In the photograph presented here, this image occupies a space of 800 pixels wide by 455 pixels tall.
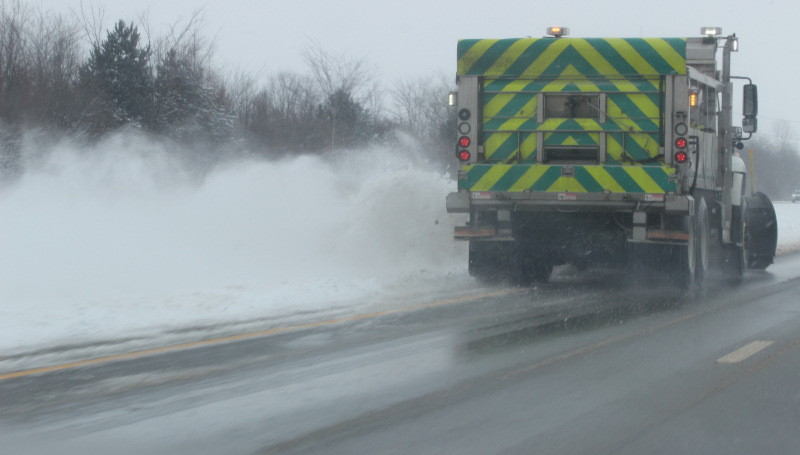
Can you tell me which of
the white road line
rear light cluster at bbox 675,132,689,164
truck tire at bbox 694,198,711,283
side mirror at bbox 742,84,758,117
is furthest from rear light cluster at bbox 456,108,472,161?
side mirror at bbox 742,84,758,117

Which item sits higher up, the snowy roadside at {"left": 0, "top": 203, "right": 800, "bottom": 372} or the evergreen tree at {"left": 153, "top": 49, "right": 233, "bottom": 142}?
the evergreen tree at {"left": 153, "top": 49, "right": 233, "bottom": 142}

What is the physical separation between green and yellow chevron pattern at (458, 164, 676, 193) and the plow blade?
206 inches

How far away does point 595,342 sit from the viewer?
23.5 feet

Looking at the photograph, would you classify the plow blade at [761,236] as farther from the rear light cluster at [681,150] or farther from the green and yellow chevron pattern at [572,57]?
the green and yellow chevron pattern at [572,57]

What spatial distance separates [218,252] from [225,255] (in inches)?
13.6

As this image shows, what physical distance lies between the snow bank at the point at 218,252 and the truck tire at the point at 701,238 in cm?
354

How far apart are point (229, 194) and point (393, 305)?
1166cm

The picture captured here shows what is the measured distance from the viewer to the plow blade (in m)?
14.5

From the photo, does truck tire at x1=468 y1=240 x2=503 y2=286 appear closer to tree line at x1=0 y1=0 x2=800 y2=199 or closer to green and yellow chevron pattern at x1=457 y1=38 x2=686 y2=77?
green and yellow chevron pattern at x1=457 y1=38 x2=686 y2=77

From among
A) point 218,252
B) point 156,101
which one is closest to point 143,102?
point 156,101

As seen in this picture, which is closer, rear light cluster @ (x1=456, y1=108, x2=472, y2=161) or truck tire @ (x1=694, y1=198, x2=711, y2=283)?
rear light cluster @ (x1=456, y1=108, x2=472, y2=161)

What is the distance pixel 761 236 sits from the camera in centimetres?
1464

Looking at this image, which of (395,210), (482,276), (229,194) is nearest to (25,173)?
(229,194)

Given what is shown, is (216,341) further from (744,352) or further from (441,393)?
(744,352)
